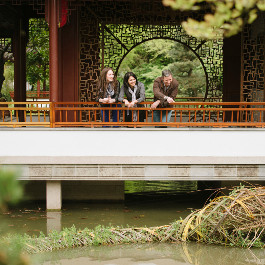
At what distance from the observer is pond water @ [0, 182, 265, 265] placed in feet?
15.7

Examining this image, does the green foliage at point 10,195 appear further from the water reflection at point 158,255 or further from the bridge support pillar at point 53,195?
the bridge support pillar at point 53,195

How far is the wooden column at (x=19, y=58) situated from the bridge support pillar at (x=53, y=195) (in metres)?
5.77

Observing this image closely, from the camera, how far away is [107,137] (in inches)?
288

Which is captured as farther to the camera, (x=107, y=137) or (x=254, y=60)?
(x=254, y=60)

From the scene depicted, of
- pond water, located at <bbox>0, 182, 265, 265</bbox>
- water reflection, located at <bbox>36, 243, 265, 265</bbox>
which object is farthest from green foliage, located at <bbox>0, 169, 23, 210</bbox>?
water reflection, located at <bbox>36, 243, 265, 265</bbox>

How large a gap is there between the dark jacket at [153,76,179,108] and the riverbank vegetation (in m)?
2.84

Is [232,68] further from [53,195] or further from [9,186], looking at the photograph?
[9,186]

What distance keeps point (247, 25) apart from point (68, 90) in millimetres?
4142

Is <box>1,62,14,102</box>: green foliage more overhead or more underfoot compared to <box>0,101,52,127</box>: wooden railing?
more overhead

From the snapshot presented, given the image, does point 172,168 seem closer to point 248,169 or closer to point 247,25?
point 248,169

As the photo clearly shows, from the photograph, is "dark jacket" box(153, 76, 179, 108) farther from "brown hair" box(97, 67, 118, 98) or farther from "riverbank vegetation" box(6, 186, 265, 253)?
"riverbank vegetation" box(6, 186, 265, 253)

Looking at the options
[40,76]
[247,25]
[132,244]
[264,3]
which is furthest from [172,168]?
[40,76]

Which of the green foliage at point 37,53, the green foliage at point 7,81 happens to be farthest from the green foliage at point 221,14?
the green foliage at point 7,81

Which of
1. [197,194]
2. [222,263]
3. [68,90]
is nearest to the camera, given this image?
[222,263]
